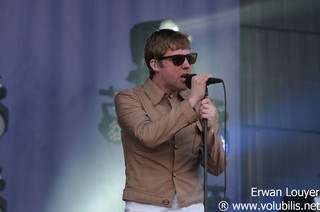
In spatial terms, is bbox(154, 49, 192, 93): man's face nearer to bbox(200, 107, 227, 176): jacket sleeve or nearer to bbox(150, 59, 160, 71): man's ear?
bbox(150, 59, 160, 71): man's ear

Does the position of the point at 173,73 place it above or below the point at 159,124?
above

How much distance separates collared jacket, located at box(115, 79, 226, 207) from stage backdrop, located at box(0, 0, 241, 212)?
1.96 metres

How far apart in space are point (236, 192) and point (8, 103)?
170 centimetres

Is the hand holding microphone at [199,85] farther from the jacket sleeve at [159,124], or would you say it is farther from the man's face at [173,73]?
the man's face at [173,73]

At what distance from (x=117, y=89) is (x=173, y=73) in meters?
2.16

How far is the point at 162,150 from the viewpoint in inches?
117

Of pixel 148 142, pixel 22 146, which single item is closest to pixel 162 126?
pixel 148 142

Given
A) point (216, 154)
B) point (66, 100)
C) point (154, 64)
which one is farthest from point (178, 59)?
point (66, 100)

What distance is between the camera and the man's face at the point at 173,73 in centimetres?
303

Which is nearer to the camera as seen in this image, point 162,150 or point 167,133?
point 167,133

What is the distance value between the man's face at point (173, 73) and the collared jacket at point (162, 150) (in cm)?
5

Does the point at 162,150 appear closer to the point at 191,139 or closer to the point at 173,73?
the point at 191,139

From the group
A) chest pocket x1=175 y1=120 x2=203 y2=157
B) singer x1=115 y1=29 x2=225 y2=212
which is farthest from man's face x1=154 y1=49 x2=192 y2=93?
chest pocket x1=175 y1=120 x2=203 y2=157

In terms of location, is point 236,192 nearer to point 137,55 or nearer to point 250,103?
point 250,103
